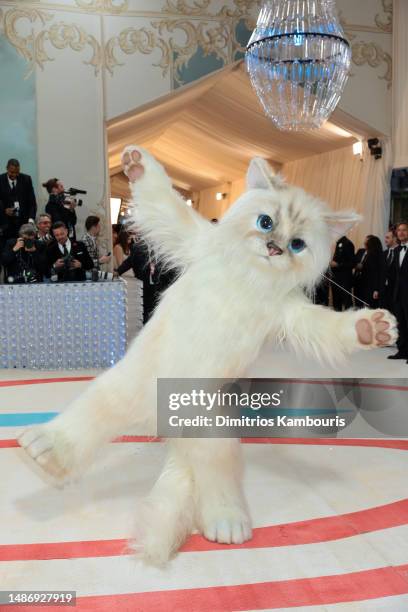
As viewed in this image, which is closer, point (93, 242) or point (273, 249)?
point (273, 249)

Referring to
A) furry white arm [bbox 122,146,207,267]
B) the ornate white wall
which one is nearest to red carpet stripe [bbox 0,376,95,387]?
furry white arm [bbox 122,146,207,267]

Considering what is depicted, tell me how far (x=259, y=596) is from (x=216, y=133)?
969cm

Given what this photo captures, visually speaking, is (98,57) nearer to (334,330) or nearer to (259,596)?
(334,330)

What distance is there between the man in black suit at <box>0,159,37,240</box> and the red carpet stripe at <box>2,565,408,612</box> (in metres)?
5.07

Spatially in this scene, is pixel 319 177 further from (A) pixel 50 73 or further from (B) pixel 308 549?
(B) pixel 308 549

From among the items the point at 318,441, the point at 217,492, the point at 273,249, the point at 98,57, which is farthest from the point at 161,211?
the point at 98,57

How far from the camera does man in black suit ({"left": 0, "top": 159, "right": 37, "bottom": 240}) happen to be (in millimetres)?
6262

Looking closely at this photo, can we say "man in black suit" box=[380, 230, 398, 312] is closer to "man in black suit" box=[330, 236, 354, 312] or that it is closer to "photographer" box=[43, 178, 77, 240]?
"man in black suit" box=[330, 236, 354, 312]

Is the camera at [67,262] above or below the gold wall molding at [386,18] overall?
below

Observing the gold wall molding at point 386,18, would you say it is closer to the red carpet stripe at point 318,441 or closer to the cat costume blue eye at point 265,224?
the red carpet stripe at point 318,441

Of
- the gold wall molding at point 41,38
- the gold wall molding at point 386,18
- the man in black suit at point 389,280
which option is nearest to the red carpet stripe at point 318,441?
the man in black suit at point 389,280

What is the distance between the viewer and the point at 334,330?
6.39 feet

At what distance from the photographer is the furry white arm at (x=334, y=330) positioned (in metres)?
1.81

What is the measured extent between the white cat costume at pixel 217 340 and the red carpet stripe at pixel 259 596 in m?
0.19
